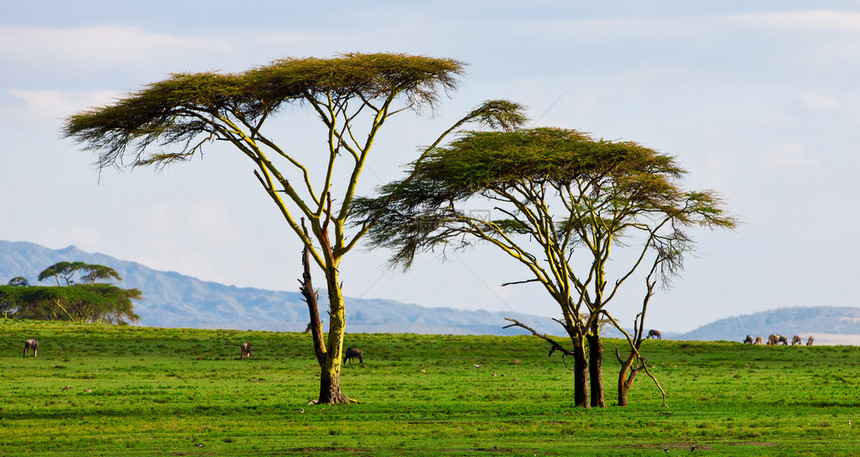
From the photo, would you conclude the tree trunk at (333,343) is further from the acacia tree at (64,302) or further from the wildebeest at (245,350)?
the acacia tree at (64,302)

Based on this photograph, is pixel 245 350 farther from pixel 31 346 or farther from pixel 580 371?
pixel 580 371

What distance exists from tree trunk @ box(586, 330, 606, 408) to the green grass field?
0.47m

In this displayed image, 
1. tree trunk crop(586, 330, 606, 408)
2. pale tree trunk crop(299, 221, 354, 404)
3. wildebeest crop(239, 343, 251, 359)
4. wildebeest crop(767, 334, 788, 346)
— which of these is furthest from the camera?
wildebeest crop(767, 334, 788, 346)

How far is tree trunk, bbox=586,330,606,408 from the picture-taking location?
25359 mm

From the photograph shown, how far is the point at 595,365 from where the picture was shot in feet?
83.5

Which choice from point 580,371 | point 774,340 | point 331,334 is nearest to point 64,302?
point 774,340

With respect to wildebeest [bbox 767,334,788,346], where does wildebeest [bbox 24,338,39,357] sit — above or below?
below

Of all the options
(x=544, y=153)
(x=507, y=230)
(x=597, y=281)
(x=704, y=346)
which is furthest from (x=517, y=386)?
(x=704, y=346)

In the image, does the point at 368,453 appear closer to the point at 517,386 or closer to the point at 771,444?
the point at 771,444

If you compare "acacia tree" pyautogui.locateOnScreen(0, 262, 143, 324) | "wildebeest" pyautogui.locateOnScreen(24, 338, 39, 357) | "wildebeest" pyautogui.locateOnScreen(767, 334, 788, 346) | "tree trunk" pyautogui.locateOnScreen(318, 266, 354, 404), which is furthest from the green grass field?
"acacia tree" pyautogui.locateOnScreen(0, 262, 143, 324)

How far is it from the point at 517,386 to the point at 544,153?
43.0ft

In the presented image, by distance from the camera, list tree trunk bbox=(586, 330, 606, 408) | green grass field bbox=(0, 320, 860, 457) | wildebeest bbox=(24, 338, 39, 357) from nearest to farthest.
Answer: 1. green grass field bbox=(0, 320, 860, 457)
2. tree trunk bbox=(586, 330, 606, 408)
3. wildebeest bbox=(24, 338, 39, 357)

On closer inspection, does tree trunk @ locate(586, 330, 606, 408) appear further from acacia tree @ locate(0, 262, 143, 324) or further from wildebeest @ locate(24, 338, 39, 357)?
acacia tree @ locate(0, 262, 143, 324)

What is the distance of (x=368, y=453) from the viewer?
55.7ft
